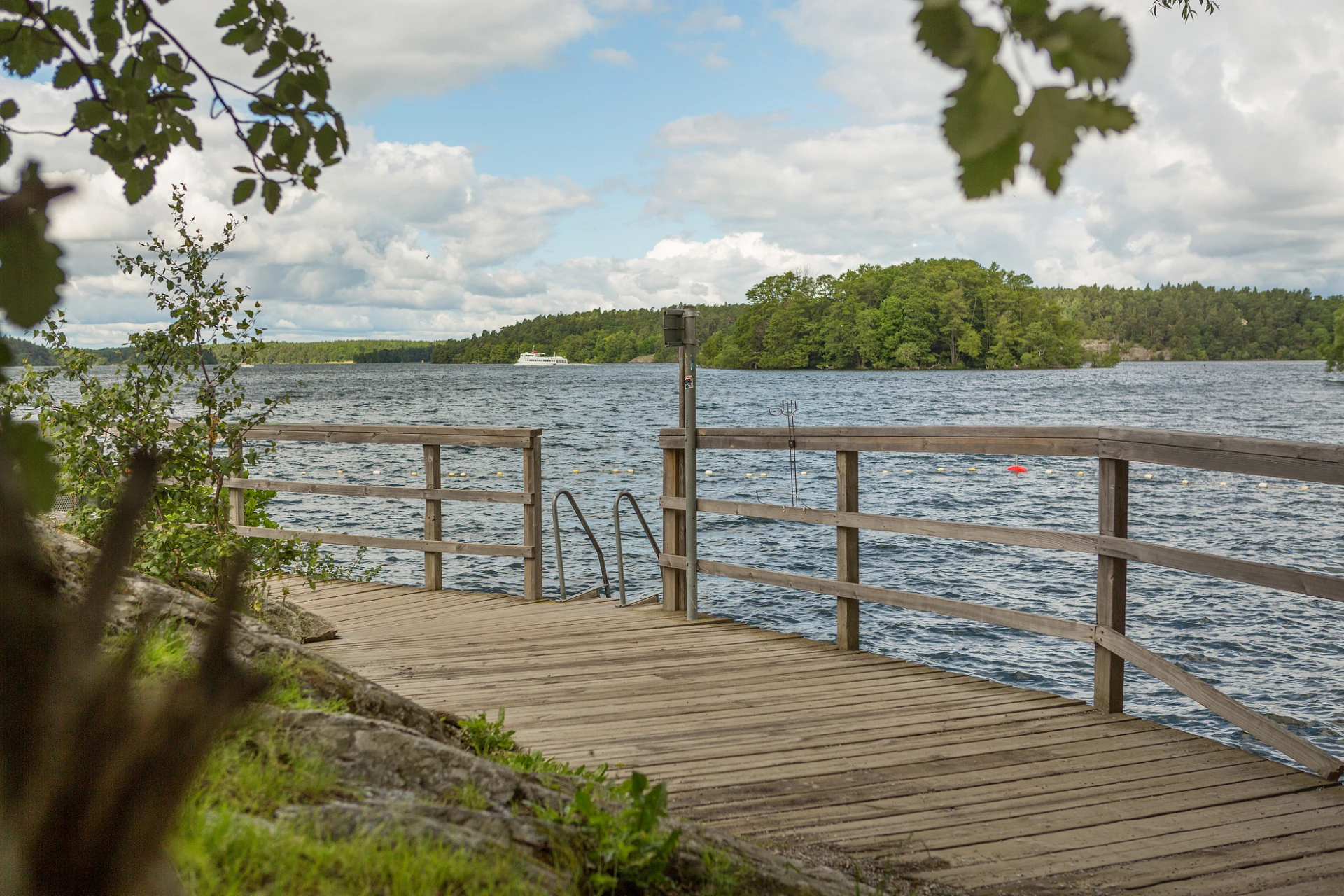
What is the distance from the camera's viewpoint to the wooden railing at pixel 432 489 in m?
6.37

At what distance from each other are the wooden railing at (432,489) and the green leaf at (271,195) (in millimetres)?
4175

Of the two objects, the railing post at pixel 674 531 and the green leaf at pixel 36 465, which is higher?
the green leaf at pixel 36 465

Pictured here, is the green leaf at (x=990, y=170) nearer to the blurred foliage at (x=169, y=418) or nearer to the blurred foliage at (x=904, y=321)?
the blurred foliage at (x=169, y=418)

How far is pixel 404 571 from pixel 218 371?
8412mm

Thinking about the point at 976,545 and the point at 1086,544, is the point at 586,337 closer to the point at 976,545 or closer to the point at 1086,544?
the point at 976,545

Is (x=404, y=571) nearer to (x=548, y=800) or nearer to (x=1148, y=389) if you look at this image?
(x=548, y=800)

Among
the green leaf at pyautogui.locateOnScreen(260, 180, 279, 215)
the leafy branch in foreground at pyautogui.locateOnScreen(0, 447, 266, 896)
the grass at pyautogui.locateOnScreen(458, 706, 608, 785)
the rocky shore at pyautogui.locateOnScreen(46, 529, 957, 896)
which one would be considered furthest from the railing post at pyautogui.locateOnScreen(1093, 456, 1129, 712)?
the leafy branch in foreground at pyautogui.locateOnScreen(0, 447, 266, 896)

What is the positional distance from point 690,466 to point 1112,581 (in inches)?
92.5

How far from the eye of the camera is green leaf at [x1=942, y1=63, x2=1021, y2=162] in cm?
87

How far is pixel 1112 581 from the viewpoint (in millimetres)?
3955

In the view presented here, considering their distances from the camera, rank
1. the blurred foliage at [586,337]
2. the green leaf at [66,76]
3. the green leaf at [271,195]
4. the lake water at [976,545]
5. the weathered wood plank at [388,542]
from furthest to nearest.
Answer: the blurred foliage at [586,337]
the lake water at [976,545]
the weathered wood plank at [388,542]
the green leaf at [271,195]
the green leaf at [66,76]

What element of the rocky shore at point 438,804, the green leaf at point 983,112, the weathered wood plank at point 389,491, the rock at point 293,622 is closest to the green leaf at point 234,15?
the rocky shore at point 438,804

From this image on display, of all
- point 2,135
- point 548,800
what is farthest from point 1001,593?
point 2,135

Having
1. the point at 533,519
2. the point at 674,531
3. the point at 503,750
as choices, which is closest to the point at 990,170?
the point at 503,750
